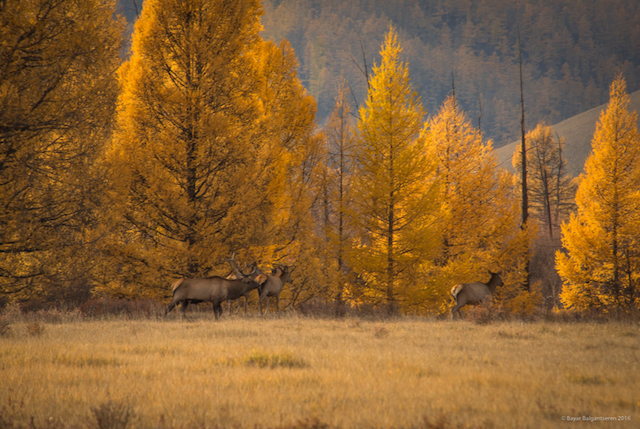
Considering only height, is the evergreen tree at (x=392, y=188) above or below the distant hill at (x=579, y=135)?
below

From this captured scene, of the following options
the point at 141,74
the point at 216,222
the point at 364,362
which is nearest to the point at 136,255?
the point at 216,222

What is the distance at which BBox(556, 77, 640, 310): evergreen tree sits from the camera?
21.1 meters

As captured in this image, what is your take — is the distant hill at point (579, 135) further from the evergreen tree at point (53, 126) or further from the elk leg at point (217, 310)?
the evergreen tree at point (53, 126)

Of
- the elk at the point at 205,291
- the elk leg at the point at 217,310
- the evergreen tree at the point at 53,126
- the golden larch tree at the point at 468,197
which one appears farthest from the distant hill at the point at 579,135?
the evergreen tree at the point at 53,126

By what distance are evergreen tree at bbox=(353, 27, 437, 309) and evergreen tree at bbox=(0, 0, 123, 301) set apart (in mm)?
9774

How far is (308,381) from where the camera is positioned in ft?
17.4

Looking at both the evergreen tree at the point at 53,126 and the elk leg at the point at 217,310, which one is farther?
the elk leg at the point at 217,310

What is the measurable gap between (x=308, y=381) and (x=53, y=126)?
7329mm

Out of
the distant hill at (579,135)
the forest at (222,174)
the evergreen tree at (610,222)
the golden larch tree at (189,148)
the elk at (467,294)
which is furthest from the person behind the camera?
the distant hill at (579,135)

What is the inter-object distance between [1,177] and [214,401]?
27.4 feet

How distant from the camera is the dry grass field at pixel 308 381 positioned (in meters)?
Result: 3.97

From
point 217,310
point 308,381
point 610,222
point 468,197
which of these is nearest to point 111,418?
point 308,381

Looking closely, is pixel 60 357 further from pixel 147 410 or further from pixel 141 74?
pixel 141 74

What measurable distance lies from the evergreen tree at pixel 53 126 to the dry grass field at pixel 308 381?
2.68 metres
